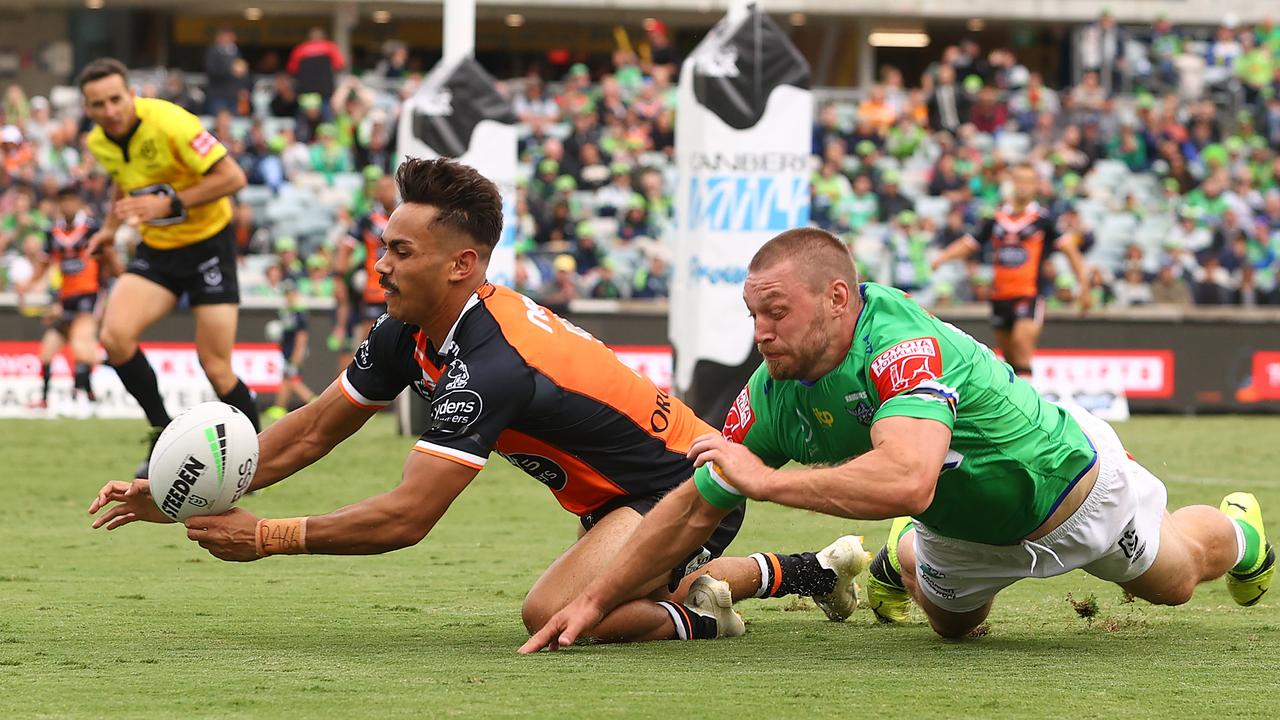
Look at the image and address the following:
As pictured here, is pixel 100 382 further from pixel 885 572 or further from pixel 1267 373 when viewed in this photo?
pixel 885 572

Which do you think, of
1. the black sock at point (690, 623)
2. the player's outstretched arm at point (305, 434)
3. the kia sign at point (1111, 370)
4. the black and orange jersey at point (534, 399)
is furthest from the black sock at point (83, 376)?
the black sock at point (690, 623)

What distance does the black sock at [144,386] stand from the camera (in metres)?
10.5

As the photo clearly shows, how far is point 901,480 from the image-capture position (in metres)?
4.70

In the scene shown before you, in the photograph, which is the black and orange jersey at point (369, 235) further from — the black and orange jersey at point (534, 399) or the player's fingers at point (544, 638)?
the player's fingers at point (544, 638)

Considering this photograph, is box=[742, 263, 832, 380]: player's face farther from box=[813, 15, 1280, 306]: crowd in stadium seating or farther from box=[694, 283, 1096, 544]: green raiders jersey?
box=[813, 15, 1280, 306]: crowd in stadium seating

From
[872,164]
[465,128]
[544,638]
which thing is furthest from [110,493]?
[872,164]

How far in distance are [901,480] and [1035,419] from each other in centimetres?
79

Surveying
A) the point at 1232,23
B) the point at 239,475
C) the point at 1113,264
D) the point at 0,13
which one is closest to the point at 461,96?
the point at 239,475

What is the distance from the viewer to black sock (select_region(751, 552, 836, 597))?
6305 millimetres

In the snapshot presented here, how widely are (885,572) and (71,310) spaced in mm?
13133

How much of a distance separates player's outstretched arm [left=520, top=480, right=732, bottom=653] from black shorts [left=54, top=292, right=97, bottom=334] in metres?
13.2

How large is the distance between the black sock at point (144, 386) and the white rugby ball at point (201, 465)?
488 cm

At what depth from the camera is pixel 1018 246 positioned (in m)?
17.1

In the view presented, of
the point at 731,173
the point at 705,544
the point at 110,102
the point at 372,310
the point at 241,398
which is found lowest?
the point at 372,310
